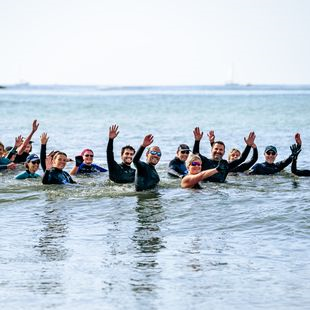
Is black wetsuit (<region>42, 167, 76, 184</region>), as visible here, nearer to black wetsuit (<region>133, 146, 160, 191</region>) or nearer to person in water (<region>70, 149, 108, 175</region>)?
black wetsuit (<region>133, 146, 160, 191</region>)

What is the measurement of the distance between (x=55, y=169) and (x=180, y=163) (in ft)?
11.2

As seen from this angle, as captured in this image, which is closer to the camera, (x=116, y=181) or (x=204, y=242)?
(x=204, y=242)

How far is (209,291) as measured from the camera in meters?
9.64

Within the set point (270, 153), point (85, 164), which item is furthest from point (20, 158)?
point (270, 153)

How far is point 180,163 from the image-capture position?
63.6 ft

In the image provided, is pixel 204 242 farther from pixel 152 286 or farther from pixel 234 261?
pixel 152 286

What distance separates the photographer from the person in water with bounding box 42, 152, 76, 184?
17.2 m

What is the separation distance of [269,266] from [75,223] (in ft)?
14.5

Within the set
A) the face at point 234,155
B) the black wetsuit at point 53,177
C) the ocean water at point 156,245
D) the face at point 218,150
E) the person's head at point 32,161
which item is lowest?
the ocean water at point 156,245

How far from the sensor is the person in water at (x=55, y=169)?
1720cm

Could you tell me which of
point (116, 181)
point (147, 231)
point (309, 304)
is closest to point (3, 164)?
point (116, 181)

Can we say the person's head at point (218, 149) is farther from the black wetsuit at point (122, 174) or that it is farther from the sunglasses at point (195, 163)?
the sunglasses at point (195, 163)

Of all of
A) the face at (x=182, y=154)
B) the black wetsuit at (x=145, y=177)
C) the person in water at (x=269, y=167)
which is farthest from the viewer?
the person in water at (x=269, y=167)

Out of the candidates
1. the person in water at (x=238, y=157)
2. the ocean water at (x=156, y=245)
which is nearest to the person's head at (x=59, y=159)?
the ocean water at (x=156, y=245)
